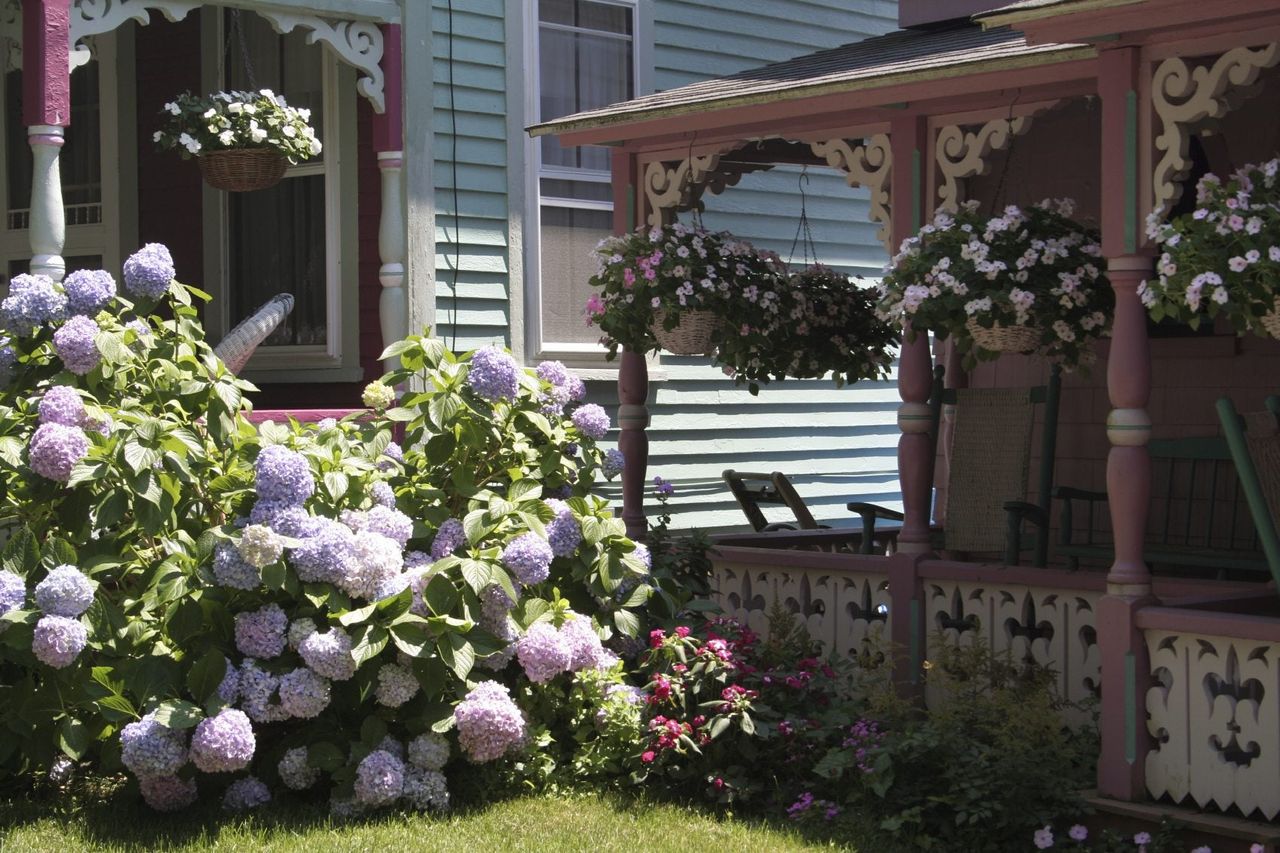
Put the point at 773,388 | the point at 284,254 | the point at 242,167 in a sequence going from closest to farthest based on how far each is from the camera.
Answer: the point at 242,167 → the point at 284,254 → the point at 773,388

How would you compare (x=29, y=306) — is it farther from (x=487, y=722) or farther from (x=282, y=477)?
(x=487, y=722)

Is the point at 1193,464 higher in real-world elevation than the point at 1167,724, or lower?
higher

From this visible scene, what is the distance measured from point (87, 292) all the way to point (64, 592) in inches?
51.2

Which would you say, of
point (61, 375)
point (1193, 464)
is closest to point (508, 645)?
point (61, 375)

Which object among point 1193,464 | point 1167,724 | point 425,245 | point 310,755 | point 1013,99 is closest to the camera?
point 1167,724

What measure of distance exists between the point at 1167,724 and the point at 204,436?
3410 millimetres

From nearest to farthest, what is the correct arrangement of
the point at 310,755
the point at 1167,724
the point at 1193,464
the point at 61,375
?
1. the point at 1167,724
2. the point at 310,755
3. the point at 61,375
4. the point at 1193,464

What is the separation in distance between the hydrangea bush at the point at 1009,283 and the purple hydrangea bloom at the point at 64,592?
119 inches

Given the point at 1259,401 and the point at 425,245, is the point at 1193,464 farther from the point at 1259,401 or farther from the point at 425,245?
the point at 425,245

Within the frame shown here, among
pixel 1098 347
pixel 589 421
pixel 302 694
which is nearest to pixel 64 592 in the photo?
pixel 302 694

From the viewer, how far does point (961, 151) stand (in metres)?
6.71

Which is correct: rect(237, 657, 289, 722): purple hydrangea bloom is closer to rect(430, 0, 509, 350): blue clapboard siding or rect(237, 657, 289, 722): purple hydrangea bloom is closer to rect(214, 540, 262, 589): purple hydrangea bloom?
rect(214, 540, 262, 589): purple hydrangea bloom

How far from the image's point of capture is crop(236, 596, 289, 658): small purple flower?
5570 millimetres

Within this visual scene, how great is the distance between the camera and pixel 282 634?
5609mm
